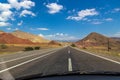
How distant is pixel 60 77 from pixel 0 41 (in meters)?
133

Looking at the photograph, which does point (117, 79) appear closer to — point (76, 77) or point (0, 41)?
point (76, 77)

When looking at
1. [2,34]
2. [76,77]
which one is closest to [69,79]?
[76,77]

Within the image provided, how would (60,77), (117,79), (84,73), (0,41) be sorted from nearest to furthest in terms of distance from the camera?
(117,79), (60,77), (84,73), (0,41)

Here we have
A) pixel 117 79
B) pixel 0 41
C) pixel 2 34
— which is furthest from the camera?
pixel 2 34

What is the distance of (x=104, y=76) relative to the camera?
4.61 meters

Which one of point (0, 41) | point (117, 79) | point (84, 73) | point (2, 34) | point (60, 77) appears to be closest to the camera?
point (117, 79)

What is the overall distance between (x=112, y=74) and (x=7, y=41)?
137 meters

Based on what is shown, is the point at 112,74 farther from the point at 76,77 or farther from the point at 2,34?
the point at 2,34

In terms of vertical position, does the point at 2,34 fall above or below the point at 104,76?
above

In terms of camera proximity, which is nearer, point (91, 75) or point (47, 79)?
point (47, 79)

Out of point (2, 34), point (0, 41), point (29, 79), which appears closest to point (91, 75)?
point (29, 79)

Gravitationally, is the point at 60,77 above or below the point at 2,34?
below

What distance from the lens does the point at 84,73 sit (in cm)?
488

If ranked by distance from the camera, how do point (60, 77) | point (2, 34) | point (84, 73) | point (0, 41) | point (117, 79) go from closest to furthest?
1. point (117, 79)
2. point (60, 77)
3. point (84, 73)
4. point (0, 41)
5. point (2, 34)
